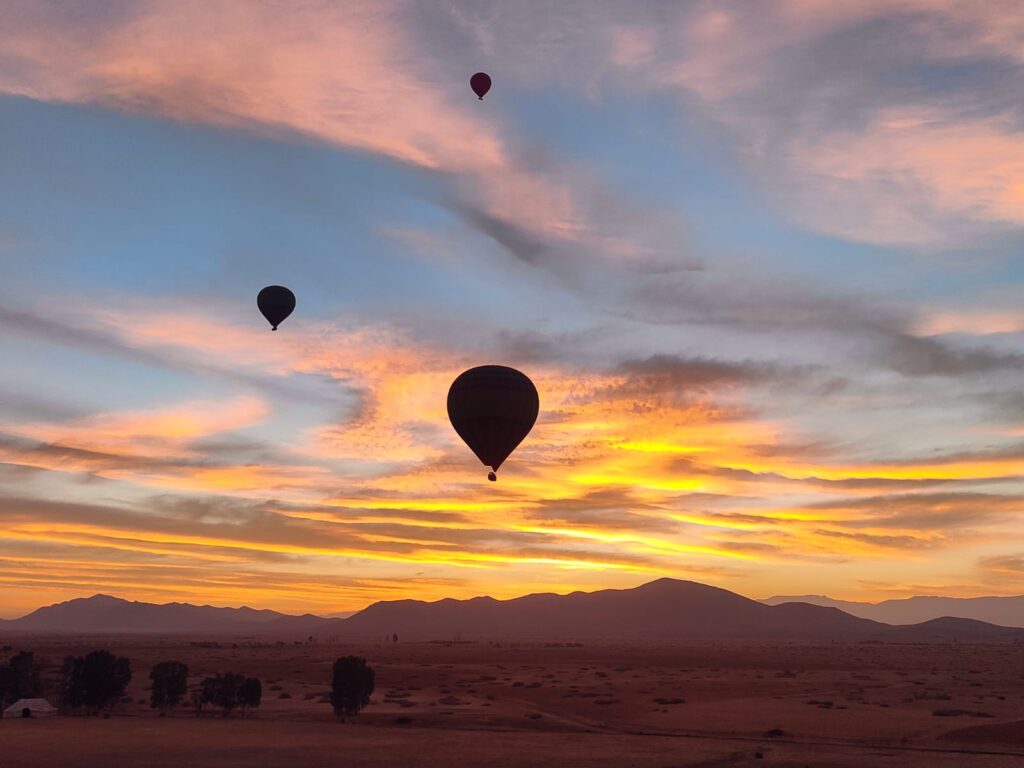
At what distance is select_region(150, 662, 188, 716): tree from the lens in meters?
61.6

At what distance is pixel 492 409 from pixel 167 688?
29256mm

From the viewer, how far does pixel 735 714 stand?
60.5 meters

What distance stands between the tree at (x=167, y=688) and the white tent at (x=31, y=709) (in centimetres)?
635

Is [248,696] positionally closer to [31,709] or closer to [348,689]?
[348,689]

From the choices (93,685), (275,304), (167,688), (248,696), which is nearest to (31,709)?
(93,685)

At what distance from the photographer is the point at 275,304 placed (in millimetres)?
73250

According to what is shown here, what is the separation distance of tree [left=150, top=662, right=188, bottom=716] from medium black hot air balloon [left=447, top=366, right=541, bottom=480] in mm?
25829

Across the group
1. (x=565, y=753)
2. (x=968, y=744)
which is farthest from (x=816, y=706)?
(x=565, y=753)

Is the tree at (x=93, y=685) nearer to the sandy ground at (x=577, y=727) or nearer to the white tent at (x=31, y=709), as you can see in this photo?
the white tent at (x=31, y=709)

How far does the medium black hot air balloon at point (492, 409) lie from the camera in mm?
60719

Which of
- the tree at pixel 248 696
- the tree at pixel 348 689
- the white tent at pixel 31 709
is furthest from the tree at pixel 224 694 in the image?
the white tent at pixel 31 709

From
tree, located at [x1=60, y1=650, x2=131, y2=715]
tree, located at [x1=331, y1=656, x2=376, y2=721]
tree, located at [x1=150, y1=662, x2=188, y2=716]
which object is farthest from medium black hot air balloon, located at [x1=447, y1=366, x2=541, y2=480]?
tree, located at [x1=60, y1=650, x2=131, y2=715]

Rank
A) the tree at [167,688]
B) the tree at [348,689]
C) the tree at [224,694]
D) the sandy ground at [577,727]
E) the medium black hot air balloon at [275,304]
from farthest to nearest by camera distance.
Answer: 1. the medium black hot air balloon at [275,304]
2. the tree at [167,688]
3. the tree at [224,694]
4. the tree at [348,689]
5. the sandy ground at [577,727]

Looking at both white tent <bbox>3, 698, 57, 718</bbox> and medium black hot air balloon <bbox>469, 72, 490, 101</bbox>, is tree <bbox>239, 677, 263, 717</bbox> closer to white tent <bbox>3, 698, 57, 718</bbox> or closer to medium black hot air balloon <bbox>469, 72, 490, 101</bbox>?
white tent <bbox>3, 698, 57, 718</bbox>
